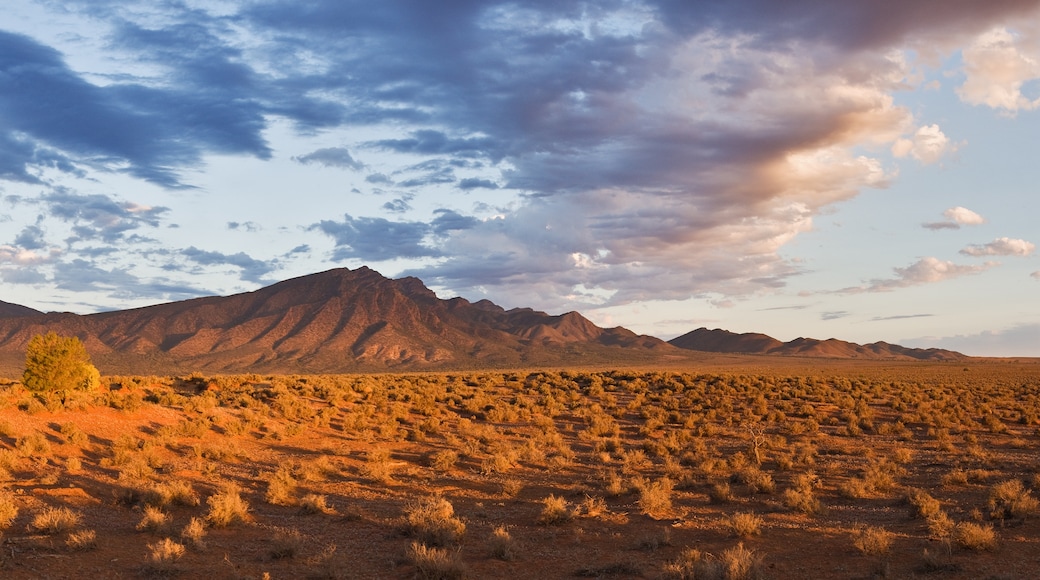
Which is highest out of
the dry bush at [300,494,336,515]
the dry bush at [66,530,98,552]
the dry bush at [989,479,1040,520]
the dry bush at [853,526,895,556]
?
the dry bush at [989,479,1040,520]

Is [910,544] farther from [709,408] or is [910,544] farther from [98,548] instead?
[709,408]

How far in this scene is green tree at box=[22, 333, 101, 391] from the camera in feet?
98.8

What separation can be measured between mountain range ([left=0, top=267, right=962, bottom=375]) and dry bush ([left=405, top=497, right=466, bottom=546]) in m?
112

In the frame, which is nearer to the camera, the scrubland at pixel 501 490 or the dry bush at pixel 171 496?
the scrubland at pixel 501 490

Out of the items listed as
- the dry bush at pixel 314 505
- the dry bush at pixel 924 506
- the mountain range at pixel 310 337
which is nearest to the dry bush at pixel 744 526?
the dry bush at pixel 924 506

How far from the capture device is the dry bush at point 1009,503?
14.0 metres

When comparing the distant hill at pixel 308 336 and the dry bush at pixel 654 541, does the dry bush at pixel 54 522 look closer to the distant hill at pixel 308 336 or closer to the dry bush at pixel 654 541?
the dry bush at pixel 654 541

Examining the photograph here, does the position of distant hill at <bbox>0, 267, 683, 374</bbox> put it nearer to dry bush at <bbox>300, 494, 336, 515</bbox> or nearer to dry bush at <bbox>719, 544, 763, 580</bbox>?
dry bush at <bbox>300, 494, 336, 515</bbox>

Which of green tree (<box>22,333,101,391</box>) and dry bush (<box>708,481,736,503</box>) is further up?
green tree (<box>22,333,101,391</box>)

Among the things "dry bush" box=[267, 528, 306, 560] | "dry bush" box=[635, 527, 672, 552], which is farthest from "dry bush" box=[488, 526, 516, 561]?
"dry bush" box=[267, 528, 306, 560]

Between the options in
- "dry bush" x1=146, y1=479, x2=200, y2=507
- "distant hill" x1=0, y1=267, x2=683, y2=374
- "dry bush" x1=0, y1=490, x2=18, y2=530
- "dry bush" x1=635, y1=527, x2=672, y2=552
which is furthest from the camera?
"distant hill" x1=0, y1=267, x2=683, y2=374

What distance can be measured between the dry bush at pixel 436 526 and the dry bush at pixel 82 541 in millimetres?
5233

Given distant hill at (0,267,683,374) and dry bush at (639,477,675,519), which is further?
distant hill at (0,267,683,374)

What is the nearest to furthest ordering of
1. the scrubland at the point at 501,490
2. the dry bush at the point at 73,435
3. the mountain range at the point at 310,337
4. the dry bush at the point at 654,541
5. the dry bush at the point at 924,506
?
the scrubland at the point at 501,490 < the dry bush at the point at 654,541 < the dry bush at the point at 924,506 < the dry bush at the point at 73,435 < the mountain range at the point at 310,337
